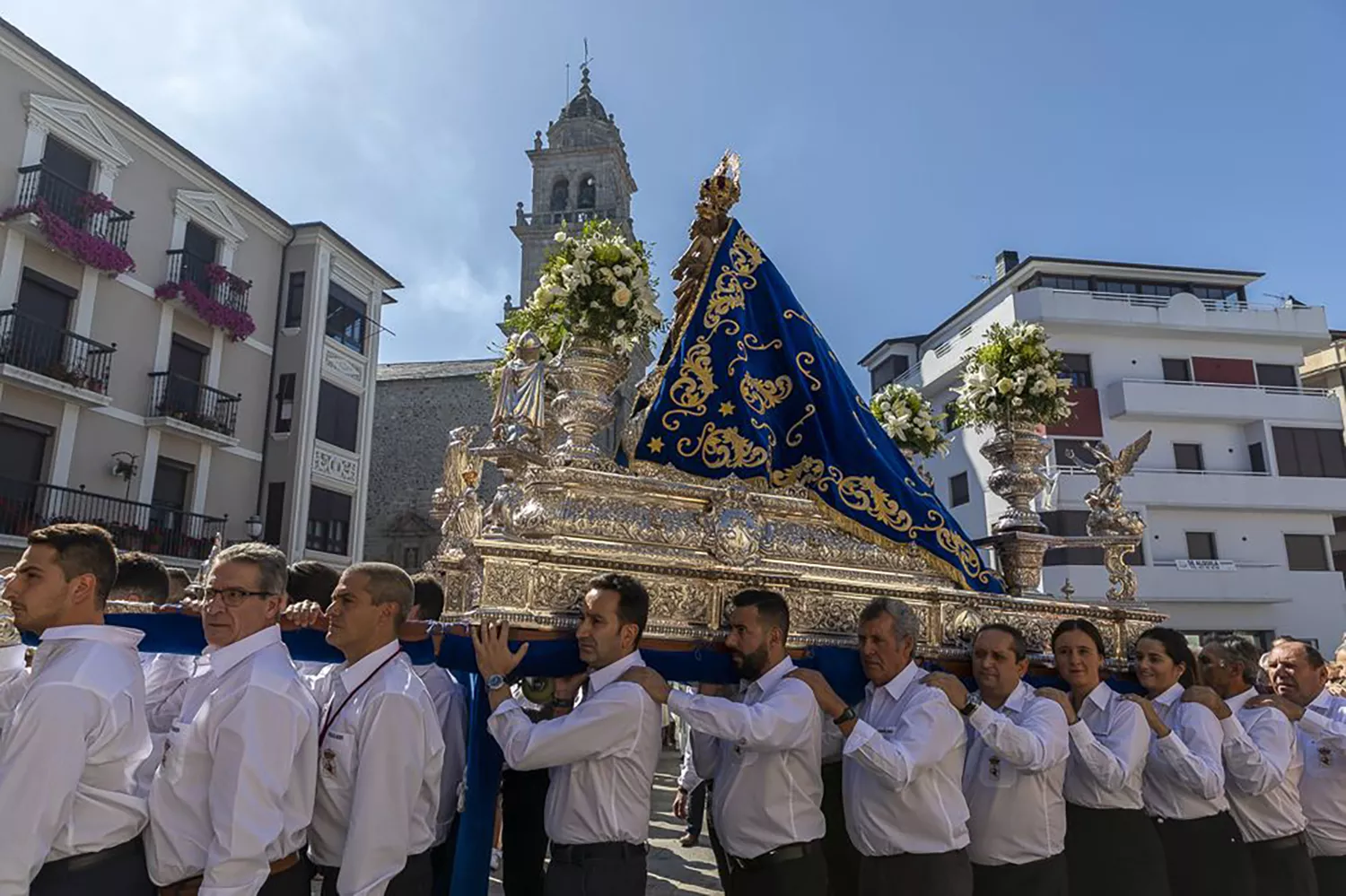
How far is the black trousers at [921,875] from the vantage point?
3.43 meters

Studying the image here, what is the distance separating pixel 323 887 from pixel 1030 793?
9.36 ft

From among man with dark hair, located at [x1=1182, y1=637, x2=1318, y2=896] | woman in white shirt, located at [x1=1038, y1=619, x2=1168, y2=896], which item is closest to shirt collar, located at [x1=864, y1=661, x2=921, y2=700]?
woman in white shirt, located at [x1=1038, y1=619, x2=1168, y2=896]

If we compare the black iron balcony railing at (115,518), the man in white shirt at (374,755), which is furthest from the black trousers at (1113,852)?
the black iron balcony railing at (115,518)

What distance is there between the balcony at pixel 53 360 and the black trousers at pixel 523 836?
537 inches

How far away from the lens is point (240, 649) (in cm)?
278

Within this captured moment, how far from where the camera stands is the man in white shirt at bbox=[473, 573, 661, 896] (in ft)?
10.4

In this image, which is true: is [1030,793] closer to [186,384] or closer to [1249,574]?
[186,384]

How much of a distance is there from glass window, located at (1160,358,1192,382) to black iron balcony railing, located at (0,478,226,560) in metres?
23.9

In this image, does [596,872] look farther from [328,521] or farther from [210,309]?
[328,521]

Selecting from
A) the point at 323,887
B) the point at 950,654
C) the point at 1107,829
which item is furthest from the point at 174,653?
the point at 1107,829

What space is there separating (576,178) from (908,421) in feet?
90.0

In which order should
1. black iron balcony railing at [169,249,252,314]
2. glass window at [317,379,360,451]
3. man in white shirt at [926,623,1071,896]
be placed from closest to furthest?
man in white shirt at [926,623,1071,896] < black iron balcony railing at [169,249,252,314] < glass window at [317,379,360,451]

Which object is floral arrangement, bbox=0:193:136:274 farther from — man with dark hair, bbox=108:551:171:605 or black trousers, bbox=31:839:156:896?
black trousers, bbox=31:839:156:896

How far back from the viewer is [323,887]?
10.3ft
